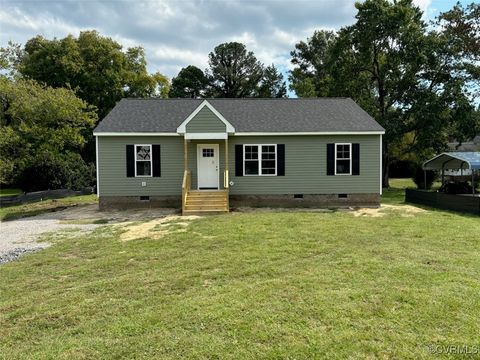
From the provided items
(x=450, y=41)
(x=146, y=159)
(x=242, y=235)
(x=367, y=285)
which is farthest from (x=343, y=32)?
(x=367, y=285)

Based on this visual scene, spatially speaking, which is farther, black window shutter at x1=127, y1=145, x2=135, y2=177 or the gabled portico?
black window shutter at x1=127, y1=145, x2=135, y2=177

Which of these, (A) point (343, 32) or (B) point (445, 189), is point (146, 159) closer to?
(B) point (445, 189)

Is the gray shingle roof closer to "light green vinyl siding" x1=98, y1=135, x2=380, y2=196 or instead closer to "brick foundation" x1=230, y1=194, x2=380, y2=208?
"light green vinyl siding" x1=98, y1=135, x2=380, y2=196

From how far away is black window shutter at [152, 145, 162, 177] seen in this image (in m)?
14.3

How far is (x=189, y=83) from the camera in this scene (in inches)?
1617

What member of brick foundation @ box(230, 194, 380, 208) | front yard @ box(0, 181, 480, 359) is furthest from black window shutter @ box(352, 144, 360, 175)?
front yard @ box(0, 181, 480, 359)

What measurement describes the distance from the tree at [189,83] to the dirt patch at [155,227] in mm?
31423

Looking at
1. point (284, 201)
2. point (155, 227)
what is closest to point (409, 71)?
point (284, 201)

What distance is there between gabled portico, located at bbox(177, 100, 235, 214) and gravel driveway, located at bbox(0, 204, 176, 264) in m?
1.19

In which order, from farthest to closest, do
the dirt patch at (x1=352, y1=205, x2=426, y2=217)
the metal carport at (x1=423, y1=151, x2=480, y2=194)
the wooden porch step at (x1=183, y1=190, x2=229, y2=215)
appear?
the metal carport at (x1=423, y1=151, x2=480, y2=194) → the wooden porch step at (x1=183, y1=190, x2=229, y2=215) → the dirt patch at (x1=352, y1=205, x2=426, y2=217)

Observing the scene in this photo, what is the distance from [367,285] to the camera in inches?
188

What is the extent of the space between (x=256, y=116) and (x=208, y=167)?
3.15m

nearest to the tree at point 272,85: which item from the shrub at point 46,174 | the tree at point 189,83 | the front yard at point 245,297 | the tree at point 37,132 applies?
the tree at point 189,83

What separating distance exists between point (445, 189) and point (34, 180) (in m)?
21.7
